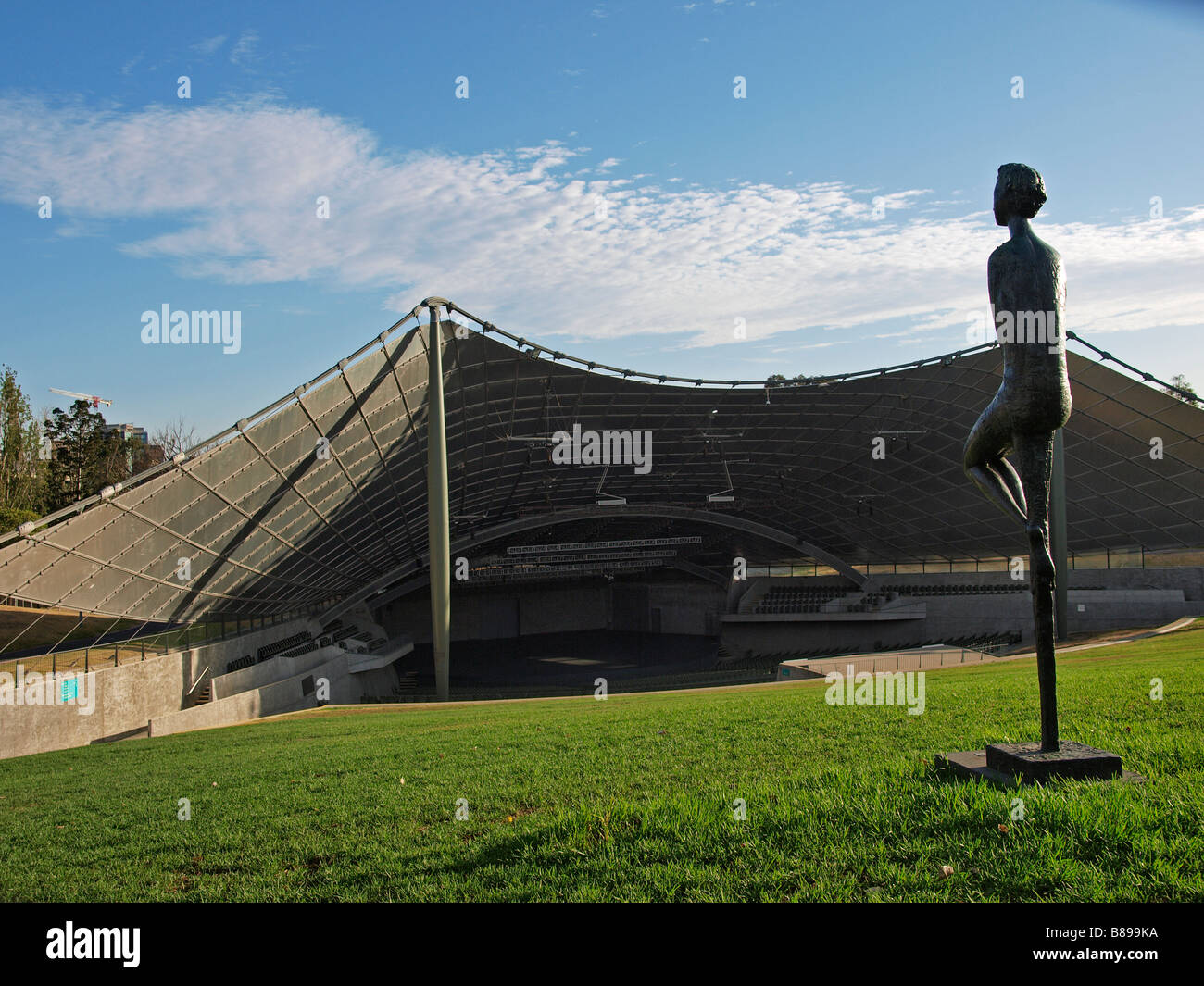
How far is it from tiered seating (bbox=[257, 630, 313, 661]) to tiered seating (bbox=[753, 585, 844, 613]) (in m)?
35.0

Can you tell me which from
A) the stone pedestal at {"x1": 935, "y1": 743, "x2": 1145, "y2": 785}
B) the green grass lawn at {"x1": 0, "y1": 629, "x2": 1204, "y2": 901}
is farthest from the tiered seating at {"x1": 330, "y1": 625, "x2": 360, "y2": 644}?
the stone pedestal at {"x1": 935, "y1": 743, "x2": 1145, "y2": 785}

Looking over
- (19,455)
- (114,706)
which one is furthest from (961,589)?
(19,455)

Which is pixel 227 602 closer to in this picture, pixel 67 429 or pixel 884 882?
pixel 67 429

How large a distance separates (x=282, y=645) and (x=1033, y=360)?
40.4 meters

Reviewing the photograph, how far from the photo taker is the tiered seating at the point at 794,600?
62.7 meters

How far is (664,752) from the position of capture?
9844 mm

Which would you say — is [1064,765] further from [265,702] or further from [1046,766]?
[265,702]

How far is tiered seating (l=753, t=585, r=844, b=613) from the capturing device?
2469 inches

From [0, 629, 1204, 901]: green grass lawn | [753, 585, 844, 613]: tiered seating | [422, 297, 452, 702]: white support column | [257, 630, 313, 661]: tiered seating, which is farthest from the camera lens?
[753, 585, 844, 613]: tiered seating

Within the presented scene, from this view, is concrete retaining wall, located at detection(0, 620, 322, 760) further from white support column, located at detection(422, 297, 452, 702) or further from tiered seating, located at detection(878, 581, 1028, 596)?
tiered seating, located at detection(878, 581, 1028, 596)

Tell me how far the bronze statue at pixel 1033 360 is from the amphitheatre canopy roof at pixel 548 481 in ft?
76.0

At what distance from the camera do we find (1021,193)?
24.0ft
